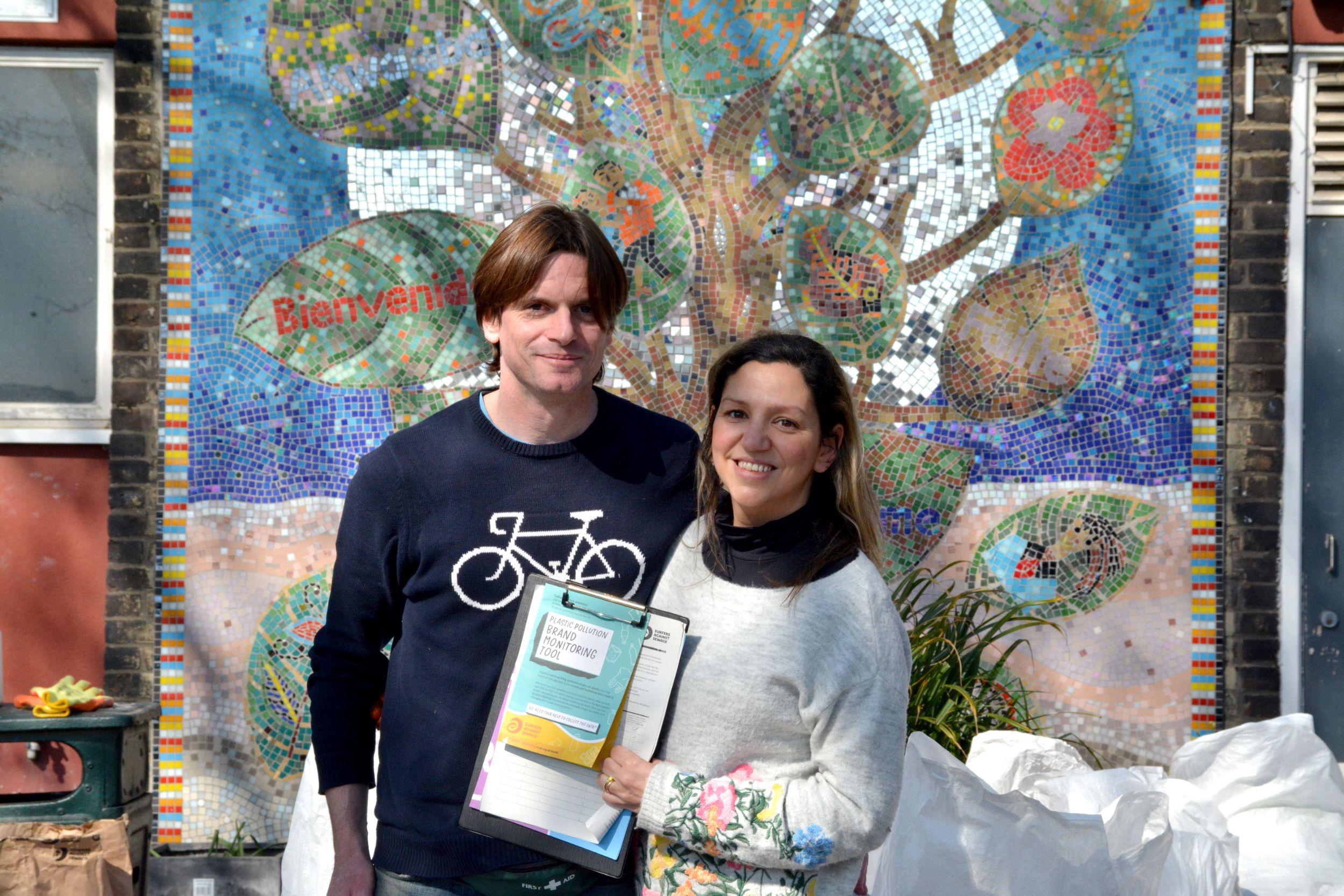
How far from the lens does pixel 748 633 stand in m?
1.77

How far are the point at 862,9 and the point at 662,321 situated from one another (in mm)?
1357

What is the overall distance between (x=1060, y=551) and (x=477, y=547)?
2.94 metres

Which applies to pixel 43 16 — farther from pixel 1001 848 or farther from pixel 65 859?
pixel 1001 848

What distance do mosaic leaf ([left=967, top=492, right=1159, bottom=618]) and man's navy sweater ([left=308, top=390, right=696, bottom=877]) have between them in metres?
2.54

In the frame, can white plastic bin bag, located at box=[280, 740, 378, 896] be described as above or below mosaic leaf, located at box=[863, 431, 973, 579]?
below

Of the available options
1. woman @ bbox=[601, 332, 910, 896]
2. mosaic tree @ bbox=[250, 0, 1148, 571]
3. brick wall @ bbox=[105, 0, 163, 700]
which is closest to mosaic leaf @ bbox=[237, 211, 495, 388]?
mosaic tree @ bbox=[250, 0, 1148, 571]

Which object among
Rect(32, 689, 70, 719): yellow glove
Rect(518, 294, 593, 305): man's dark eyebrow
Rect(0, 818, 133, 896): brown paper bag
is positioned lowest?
Rect(0, 818, 133, 896): brown paper bag

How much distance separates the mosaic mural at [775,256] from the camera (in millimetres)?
4266

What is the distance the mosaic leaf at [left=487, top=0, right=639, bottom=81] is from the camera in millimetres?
4312

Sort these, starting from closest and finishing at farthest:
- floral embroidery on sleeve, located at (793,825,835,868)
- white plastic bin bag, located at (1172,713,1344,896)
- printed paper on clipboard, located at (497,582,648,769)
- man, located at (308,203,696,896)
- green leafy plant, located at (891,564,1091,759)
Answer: floral embroidery on sleeve, located at (793,825,835,868)
printed paper on clipboard, located at (497,582,648,769)
man, located at (308,203,696,896)
white plastic bin bag, located at (1172,713,1344,896)
green leafy plant, located at (891,564,1091,759)

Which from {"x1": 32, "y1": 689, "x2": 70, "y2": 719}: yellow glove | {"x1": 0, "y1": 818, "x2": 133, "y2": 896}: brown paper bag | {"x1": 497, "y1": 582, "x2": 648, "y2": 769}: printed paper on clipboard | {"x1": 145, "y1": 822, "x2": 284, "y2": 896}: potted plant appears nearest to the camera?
{"x1": 497, "y1": 582, "x2": 648, "y2": 769}: printed paper on clipboard

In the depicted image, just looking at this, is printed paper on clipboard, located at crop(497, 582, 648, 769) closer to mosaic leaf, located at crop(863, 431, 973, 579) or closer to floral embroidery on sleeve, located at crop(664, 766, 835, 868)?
floral embroidery on sleeve, located at crop(664, 766, 835, 868)

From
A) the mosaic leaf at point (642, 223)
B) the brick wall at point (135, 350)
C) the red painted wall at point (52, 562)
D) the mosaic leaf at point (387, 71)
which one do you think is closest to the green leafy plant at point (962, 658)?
the mosaic leaf at point (642, 223)

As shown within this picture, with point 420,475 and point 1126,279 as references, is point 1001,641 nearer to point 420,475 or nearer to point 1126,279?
point 1126,279
